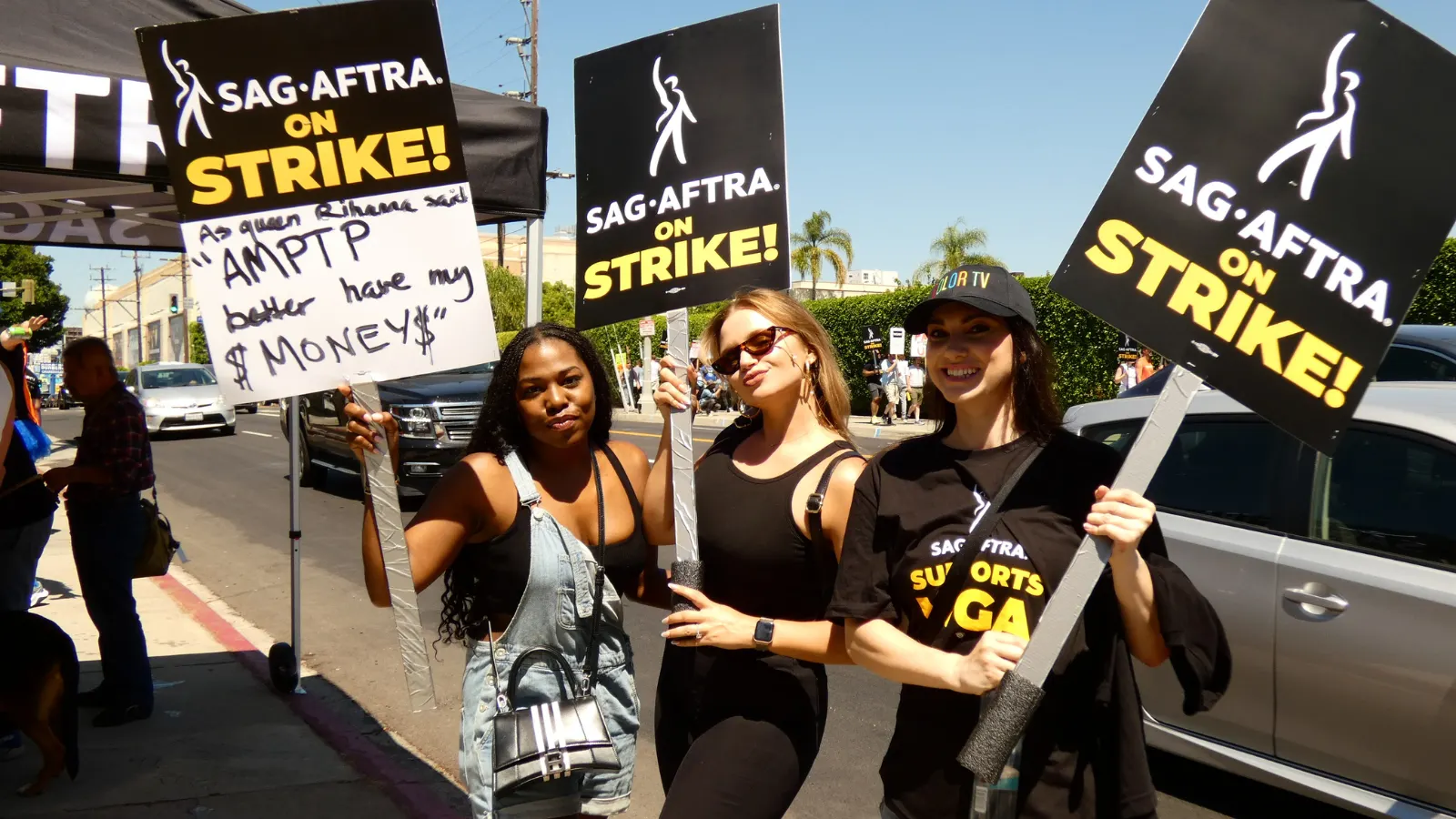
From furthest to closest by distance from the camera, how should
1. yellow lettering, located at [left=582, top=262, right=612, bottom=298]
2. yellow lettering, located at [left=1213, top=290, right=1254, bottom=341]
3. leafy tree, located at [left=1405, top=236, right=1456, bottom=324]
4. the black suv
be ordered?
leafy tree, located at [left=1405, top=236, right=1456, bottom=324] < the black suv < yellow lettering, located at [left=582, top=262, right=612, bottom=298] < yellow lettering, located at [left=1213, top=290, right=1254, bottom=341]

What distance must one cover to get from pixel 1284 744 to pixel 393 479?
3134 millimetres

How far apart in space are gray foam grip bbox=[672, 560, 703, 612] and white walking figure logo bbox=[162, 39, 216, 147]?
5.16 feet

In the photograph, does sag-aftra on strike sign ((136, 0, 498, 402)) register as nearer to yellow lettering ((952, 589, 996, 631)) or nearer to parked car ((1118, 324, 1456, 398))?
yellow lettering ((952, 589, 996, 631))

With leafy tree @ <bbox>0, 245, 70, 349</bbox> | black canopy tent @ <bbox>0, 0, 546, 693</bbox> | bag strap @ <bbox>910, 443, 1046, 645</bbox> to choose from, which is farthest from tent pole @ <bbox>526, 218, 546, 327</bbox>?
leafy tree @ <bbox>0, 245, 70, 349</bbox>

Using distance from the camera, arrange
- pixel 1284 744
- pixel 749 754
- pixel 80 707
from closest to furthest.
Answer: pixel 749 754 < pixel 1284 744 < pixel 80 707

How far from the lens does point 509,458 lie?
2811 millimetres

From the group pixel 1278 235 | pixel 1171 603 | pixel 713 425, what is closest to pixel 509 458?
pixel 1171 603

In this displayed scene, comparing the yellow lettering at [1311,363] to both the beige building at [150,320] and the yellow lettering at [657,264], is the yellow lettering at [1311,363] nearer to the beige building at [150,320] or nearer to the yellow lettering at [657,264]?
the yellow lettering at [657,264]

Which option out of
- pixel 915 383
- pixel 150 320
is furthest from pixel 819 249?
pixel 150 320

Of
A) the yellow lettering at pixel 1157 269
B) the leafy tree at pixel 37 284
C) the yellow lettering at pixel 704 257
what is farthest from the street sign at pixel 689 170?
the leafy tree at pixel 37 284

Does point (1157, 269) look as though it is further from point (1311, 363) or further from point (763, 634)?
point (763, 634)

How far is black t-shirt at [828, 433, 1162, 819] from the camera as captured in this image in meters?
2.12

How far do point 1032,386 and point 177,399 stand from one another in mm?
25699

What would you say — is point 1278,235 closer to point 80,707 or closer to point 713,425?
point 80,707
